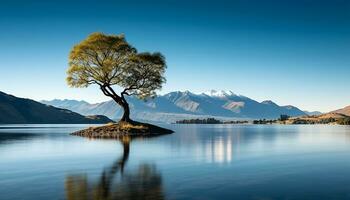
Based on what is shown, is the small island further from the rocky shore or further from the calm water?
the calm water

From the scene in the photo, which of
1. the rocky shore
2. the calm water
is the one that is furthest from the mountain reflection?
the rocky shore

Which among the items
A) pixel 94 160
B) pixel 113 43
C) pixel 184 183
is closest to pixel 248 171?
pixel 184 183

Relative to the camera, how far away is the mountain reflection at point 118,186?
18.6 meters

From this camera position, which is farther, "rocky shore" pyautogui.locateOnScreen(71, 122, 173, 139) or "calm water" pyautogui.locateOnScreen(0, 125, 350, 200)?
"rocky shore" pyautogui.locateOnScreen(71, 122, 173, 139)

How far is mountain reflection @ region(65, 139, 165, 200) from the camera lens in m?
18.6

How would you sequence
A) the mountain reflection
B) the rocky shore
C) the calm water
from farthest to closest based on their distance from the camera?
the rocky shore < the calm water < the mountain reflection

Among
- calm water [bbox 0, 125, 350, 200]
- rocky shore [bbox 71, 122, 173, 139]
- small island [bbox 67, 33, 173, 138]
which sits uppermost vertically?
small island [bbox 67, 33, 173, 138]

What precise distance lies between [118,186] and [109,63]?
7265cm

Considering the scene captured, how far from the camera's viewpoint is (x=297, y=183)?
22.6m

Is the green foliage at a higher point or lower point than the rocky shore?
higher

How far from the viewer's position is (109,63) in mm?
91188

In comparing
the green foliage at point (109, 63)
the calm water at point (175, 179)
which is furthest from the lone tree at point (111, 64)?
the calm water at point (175, 179)

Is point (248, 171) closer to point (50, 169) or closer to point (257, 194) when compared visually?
point (257, 194)

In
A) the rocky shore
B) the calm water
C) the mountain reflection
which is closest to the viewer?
the mountain reflection
